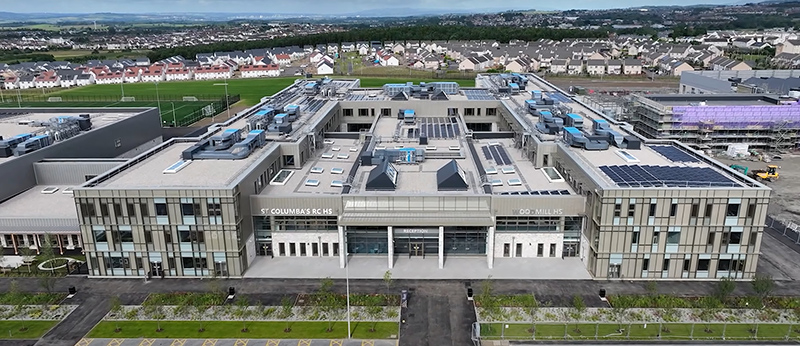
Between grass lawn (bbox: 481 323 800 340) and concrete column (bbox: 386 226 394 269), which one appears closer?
grass lawn (bbox: 481 323 800 340)

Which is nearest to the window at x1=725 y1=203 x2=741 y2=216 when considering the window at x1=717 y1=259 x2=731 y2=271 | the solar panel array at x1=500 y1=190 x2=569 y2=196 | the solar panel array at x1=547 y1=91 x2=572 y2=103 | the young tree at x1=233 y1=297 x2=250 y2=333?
the window at x1=717 y1=259 x2=731 y2=271

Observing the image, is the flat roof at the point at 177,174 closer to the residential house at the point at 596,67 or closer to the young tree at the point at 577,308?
the young tree at the point at 577,308

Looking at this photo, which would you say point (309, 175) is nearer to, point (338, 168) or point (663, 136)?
point (338, 168)

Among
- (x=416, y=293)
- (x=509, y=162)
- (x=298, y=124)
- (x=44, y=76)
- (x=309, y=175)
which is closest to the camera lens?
(x=416, y=293)

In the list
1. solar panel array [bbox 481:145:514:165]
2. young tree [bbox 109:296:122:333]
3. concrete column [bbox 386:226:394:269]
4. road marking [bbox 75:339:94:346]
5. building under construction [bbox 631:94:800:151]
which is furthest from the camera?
building under construction [bbox 631:94:800:151]

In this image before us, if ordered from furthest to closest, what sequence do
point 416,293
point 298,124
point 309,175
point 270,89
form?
point 270,89 < point 298,124 < point 309,175 < point 416,293

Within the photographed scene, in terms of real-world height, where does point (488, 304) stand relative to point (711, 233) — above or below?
below

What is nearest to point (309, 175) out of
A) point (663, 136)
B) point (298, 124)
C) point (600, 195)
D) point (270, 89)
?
point (298, 124)

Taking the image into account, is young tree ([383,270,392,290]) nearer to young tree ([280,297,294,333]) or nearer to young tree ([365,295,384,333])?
young tree ([365,295,384,333])
